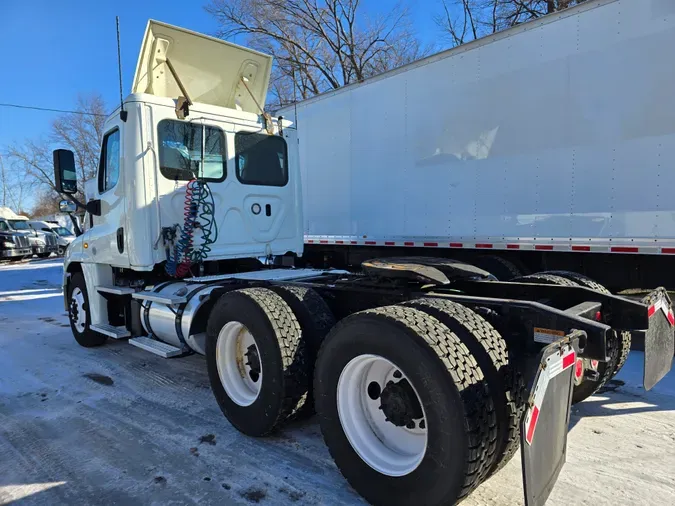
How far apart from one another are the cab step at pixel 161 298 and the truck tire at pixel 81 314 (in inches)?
50.2

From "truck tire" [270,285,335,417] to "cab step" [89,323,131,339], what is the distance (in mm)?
2449

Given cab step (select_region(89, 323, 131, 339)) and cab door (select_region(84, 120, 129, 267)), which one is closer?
cab door (select_region(84, 120, 129, 267))

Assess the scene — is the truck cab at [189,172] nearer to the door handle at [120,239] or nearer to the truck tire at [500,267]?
the door handle at [120,239]

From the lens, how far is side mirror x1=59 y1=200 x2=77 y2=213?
5.45 m

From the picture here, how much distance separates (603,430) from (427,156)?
4.56m

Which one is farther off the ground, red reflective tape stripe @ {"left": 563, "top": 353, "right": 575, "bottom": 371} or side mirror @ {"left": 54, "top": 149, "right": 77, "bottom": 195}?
side mirror @ {"left": 54, "top": 149, "right": 77, "bottom": 195}

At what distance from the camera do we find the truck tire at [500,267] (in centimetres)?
604

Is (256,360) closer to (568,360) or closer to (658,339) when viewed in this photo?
(568,360)

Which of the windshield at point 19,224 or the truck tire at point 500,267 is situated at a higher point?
the windshield at point 19,224

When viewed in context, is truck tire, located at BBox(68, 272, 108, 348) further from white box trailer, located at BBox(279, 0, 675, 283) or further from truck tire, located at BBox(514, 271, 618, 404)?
truck tire, located at BBox(514, 271, 618, 404)

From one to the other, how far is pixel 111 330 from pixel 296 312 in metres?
2.91

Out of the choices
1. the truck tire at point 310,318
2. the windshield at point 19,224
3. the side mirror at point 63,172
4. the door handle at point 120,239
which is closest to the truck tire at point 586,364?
the truck tire at point 310,318

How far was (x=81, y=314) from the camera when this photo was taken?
5.88m

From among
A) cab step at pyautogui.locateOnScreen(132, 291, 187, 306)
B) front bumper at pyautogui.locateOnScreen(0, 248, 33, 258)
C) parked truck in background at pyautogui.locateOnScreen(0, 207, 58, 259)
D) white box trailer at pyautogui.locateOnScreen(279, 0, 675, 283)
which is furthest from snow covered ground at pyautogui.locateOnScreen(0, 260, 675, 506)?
parked truck in background at pyautogui.locateOnScreen(0, 207, 58, 259)
